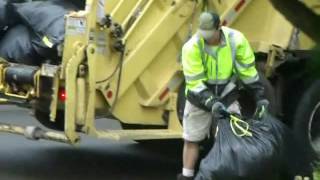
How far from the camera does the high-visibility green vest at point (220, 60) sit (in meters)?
5.09

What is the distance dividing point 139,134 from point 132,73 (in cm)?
53

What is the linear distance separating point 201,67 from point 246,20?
1.52 meters

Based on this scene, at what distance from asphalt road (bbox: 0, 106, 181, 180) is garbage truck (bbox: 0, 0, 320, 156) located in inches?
14.1

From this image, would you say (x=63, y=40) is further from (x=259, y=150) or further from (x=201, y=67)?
(x=259, y=150)

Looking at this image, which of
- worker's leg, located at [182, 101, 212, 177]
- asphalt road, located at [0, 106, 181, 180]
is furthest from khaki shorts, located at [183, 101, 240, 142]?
asphalt road, located at [0, 106, 181, 180]

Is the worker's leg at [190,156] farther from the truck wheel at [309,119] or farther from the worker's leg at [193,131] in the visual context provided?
the truck wheel at [309,119]

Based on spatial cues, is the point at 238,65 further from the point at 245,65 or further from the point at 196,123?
the point at 196,123

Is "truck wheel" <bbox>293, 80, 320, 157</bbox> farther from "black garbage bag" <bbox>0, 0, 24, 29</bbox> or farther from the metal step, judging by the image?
"black garbage bag" <bbox>0, 0, 24, 29</bbox>

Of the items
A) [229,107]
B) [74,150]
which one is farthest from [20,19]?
[229,107]

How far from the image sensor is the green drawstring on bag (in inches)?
177

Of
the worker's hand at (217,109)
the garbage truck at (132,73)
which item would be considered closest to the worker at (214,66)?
the worker's hand at (217,109)

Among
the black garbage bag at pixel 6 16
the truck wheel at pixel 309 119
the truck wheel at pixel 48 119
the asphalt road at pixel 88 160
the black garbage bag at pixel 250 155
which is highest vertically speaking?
the black garbage bag at pixel 6 16

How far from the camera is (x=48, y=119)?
6.22 meters

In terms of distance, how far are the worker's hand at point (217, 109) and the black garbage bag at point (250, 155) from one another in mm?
92
